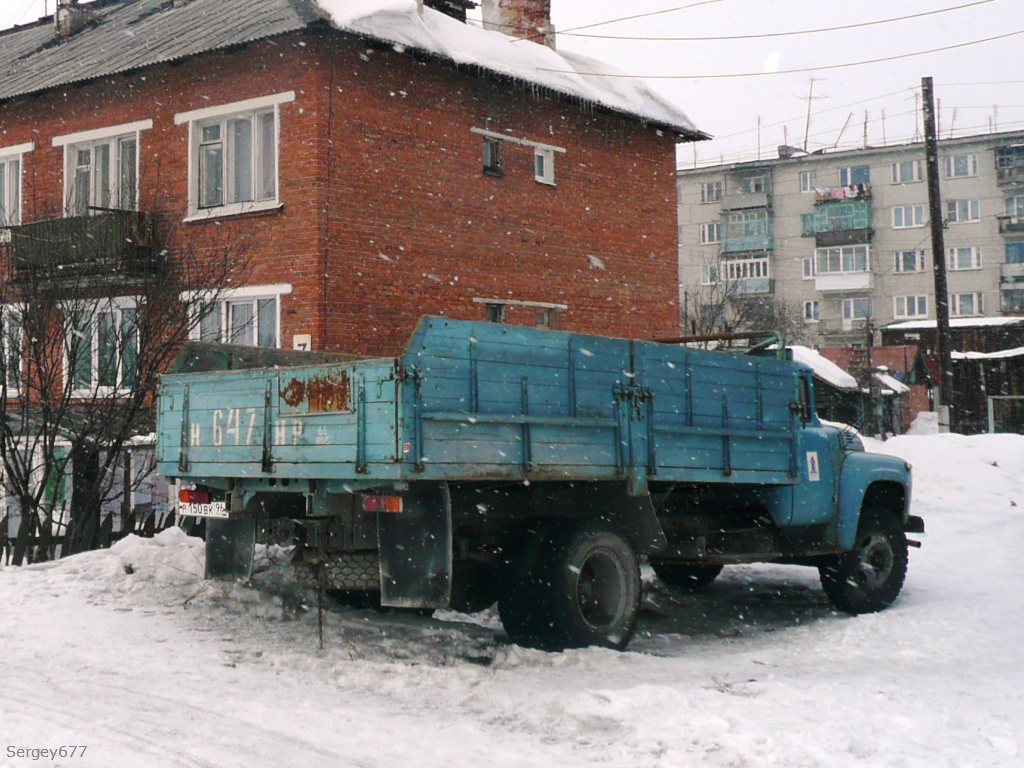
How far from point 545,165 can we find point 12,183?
9.29 metres

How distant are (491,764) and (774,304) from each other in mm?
58734

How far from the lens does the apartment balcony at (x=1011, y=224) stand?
2282 inches

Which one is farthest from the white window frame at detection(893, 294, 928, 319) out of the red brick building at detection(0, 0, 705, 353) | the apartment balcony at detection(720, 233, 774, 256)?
the red brick building at detection(0, 0, 705, 353)

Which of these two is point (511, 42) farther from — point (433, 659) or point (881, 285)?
point (881, 285)

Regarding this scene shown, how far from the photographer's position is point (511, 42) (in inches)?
765

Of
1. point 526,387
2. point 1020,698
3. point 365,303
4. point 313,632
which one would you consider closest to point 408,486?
point 526,387

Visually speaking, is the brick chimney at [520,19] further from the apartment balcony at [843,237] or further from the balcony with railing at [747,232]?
the balcony with railing at [747,232]

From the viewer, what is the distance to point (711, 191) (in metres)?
67.8

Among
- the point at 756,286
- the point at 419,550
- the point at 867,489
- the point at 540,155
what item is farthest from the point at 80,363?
the point at 756,286

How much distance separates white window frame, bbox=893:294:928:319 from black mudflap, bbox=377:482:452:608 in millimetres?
57574

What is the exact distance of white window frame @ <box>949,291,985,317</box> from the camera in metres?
58.9

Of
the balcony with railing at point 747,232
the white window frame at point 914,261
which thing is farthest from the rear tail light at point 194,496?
the balcony with railing at point 747,232

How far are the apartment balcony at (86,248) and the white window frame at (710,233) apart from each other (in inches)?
2136

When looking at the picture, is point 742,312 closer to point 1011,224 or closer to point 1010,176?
point 1011,224
